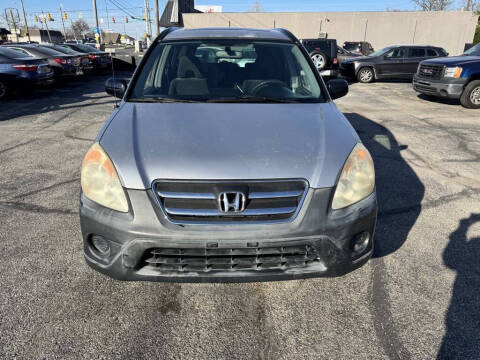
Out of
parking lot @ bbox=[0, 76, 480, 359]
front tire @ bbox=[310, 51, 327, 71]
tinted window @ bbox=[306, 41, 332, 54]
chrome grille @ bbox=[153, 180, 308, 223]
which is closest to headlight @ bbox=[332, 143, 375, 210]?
chrome grille @ bbox=[153, 180, 308, 223]

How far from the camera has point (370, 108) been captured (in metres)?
9.69

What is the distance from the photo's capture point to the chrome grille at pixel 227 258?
1.99 meters

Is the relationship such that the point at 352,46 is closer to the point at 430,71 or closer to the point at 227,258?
the point at 430,71

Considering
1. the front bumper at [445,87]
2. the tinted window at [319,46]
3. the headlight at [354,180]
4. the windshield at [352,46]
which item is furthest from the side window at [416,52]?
the headlight at [354,180]

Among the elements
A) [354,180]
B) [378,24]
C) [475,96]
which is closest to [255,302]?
[354,180]

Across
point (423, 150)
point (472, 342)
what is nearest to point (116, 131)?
point (472, 342)

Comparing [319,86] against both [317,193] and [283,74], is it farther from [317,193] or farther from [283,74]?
[317,193]

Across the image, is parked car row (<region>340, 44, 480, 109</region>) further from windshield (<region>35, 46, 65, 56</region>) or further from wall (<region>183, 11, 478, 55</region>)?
wall (<region>183, 11, 478, 55</region>)

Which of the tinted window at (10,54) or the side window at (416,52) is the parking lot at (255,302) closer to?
the tinted window at (10,54)

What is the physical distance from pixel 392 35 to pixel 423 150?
98.4 feet

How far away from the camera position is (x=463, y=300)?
242 centimetres

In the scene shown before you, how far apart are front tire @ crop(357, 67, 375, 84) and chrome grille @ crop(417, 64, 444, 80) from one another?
502 centimetres

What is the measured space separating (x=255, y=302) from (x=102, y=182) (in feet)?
4.15

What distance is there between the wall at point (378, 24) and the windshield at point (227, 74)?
32.0 m
